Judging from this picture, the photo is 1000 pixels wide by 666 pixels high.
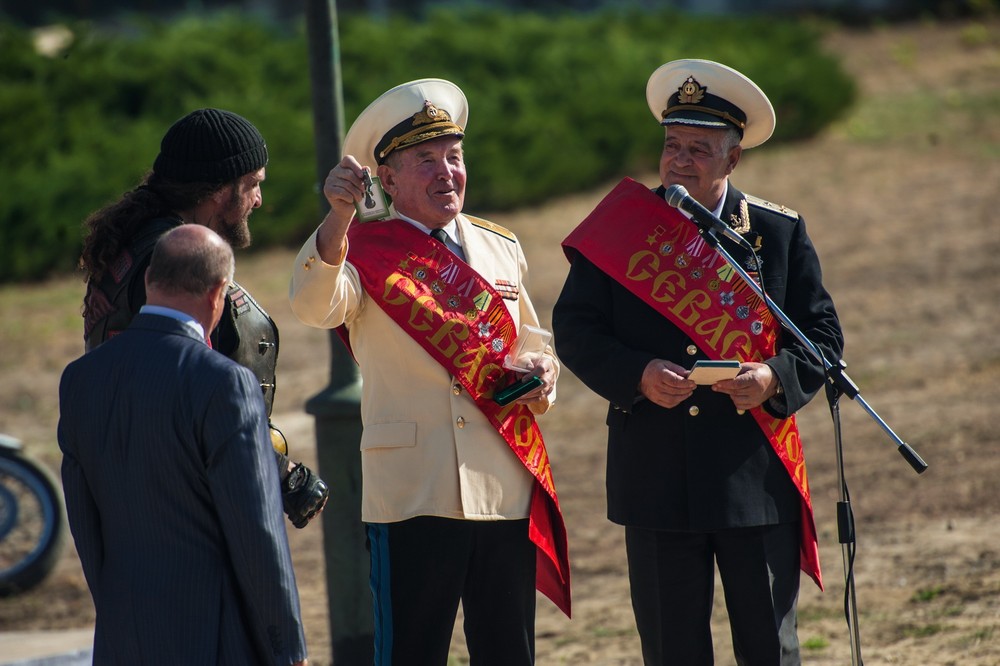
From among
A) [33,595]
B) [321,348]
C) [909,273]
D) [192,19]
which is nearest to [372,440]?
[33,595]

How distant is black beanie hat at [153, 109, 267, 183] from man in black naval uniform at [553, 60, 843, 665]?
1.10m

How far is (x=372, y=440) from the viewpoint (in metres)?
4.01

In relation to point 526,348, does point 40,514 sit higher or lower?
lower

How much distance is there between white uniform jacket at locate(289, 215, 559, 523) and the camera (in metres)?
3.94

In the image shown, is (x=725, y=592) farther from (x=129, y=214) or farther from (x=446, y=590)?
(x=129, y=214)

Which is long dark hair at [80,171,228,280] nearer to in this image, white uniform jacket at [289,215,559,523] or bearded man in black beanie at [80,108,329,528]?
bearded man in black beanie at [80,108,329,528]

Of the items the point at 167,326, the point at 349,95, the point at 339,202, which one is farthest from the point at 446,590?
the point at 349,95

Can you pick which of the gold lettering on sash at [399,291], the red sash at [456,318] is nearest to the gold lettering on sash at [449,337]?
the red sash at [456,318]

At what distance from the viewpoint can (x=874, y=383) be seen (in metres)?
10.2

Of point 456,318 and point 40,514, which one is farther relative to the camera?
point 40,514

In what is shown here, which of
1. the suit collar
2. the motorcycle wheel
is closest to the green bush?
the motorcycle wheel

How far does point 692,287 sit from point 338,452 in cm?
171

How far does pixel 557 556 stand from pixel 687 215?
43.3 inches

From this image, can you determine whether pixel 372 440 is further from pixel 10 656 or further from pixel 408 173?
pixel 10 656
